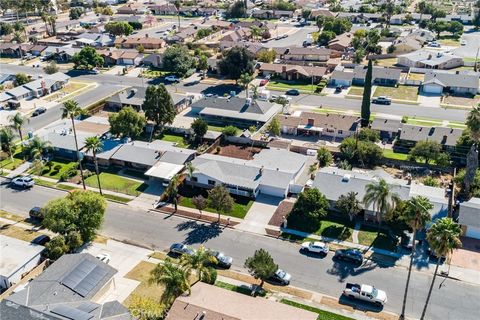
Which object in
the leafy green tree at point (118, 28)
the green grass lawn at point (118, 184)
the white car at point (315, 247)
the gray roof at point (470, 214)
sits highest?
the leafy green tree at point (118, 28)

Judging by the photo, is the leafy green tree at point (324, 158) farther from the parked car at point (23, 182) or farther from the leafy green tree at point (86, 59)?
the leafy green tree at point (86, 59)

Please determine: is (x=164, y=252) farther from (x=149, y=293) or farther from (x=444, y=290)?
(x=444, y=290)

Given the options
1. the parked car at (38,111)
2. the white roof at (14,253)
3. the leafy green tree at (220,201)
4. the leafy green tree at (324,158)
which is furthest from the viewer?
the parked car at (38,111)

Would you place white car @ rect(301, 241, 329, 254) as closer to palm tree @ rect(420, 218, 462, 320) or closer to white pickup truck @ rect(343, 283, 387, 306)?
white pickup truck @ rect(343, 283, 387, 306)

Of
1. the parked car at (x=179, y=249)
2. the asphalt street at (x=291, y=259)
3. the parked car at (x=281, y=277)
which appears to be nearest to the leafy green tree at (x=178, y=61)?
the asphalt street at (x=291, y=259)

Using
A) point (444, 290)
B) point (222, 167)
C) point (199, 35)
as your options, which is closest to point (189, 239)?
point (222, 167)

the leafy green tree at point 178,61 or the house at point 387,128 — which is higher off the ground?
the leafy green tree at point 178,61

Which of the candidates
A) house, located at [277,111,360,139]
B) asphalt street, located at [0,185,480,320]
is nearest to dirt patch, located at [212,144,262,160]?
house, located at [277,111,360,139]
